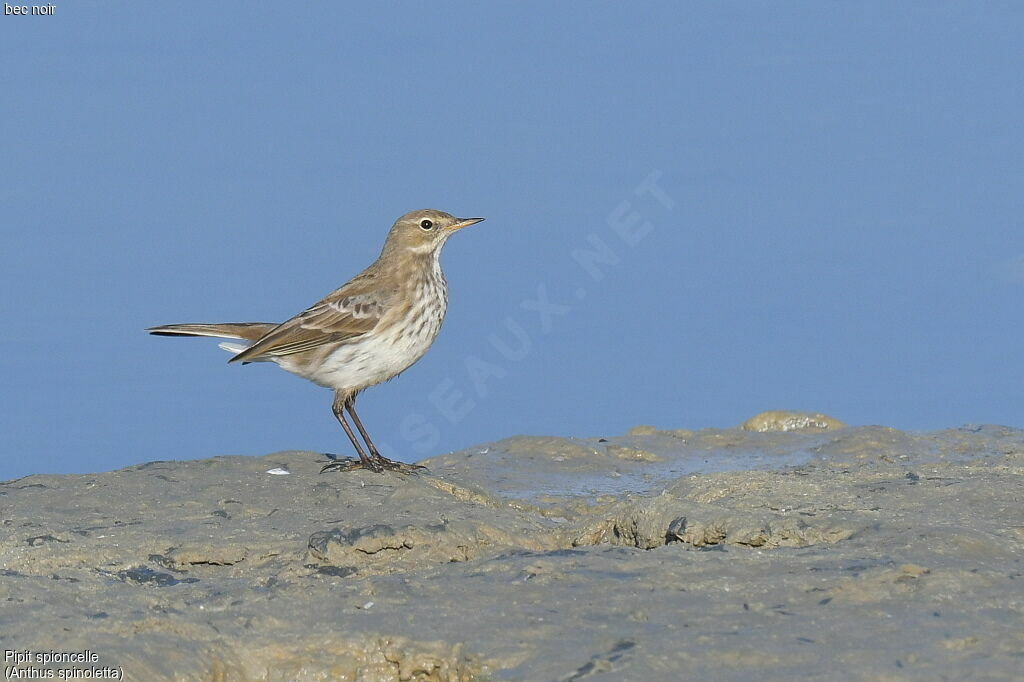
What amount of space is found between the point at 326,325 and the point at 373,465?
3.74ft

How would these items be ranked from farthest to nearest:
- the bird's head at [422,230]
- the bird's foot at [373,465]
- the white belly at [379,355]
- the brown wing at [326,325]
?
the bird's head at [422,230], the brown wing at [326,325], the white belly at [379,355], the bird's foot at [373,465]

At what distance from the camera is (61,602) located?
16.2 ft

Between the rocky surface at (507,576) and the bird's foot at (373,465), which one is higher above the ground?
the bird's foot at (373,465)

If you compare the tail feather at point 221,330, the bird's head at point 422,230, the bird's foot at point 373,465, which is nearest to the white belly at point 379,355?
the bird's foot at point 373,465

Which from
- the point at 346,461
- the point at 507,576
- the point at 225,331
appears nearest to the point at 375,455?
the point at 346,461

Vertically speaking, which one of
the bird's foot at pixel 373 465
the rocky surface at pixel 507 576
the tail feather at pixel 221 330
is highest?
the tail feather at pixel 221 330

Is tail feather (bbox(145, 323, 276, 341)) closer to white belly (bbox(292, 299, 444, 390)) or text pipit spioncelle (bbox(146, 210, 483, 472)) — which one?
text pipit spioncelle (bbox(146, 210, 483, 472))

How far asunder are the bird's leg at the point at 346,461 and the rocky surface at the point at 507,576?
0.29 m

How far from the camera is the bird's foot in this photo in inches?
320

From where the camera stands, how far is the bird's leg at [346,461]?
8203 millimetres

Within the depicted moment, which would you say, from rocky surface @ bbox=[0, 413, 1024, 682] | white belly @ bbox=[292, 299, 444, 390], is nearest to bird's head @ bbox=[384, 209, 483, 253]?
white belly @ bbox=[292, 299, 444, 390]

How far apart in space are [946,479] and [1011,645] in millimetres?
3080

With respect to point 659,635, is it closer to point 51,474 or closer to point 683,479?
point 683,479

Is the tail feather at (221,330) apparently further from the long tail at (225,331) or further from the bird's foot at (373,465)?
the bird's foot at (373,465)
